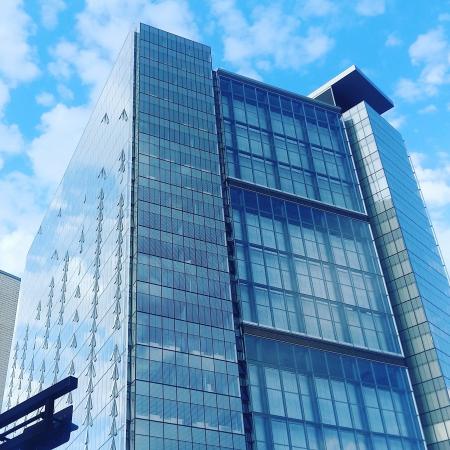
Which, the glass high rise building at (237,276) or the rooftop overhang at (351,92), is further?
the rooftop overhang at (351,92)

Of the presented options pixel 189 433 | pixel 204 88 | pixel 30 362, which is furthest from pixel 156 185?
pixel 30 362

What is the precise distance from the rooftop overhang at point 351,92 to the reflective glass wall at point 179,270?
2291 centimetres

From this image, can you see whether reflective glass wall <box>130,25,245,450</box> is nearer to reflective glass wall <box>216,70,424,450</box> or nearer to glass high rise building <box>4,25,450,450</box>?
glass high rise building <box>4,25,450,450</box>

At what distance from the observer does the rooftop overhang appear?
338 ft

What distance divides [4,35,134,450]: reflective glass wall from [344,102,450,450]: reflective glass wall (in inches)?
1264

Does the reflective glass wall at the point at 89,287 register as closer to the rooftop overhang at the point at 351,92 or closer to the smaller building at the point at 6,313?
the rooftop overhang at the point at 351,92

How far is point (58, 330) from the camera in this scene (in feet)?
295

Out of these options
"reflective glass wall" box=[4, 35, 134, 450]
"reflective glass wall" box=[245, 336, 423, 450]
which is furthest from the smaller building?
"reflective glass wall" box=[245, 336, 423, 450]

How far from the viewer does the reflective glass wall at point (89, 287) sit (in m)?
64.1

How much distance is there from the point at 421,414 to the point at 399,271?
1706cm

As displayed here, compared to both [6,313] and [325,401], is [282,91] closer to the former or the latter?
[325,401]

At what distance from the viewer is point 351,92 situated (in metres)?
105

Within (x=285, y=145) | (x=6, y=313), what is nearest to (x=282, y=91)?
(x=285, y=145)

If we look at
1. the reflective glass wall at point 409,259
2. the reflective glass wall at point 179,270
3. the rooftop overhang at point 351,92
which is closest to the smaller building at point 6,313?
the rooftop overhang at point 351,92
